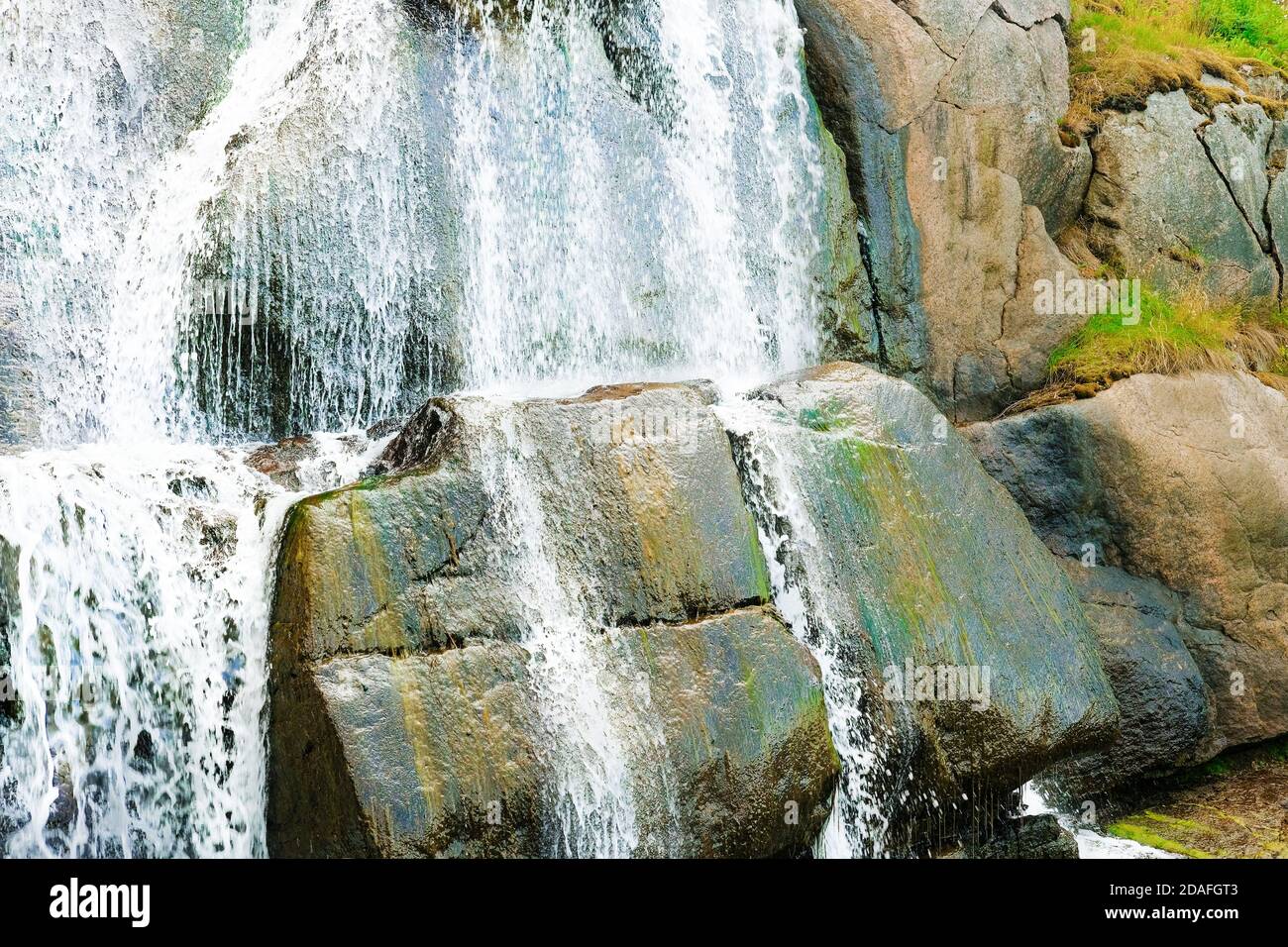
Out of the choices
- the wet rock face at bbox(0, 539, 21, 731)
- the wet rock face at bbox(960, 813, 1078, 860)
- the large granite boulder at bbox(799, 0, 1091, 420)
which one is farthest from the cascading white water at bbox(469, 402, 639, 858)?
the large granite boulder at bbox(799, 0, 1091, 420)

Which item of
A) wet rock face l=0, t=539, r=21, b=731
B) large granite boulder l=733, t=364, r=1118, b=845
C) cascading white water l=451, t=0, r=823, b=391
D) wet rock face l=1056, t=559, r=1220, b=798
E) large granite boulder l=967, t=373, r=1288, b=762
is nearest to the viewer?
wet rock face l=0, t=539, r=21, b=731

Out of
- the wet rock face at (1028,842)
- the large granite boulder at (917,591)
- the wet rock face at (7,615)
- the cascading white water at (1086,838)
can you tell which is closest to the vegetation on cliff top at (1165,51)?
the large granite boulder at (917,591)

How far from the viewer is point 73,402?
7.22m

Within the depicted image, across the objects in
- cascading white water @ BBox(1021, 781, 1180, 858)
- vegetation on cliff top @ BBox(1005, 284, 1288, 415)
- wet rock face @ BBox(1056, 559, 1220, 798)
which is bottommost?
cascading white water @ BBox(1021, 781, 1180, 858)

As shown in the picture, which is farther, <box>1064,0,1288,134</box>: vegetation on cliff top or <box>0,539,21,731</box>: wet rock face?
<box>1064,0,1288,134</box>: vegetation on cliff top

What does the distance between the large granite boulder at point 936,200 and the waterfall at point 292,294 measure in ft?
1.23

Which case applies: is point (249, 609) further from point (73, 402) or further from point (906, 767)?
point (906, 767)

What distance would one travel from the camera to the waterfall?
5.19m

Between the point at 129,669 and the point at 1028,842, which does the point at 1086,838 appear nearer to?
the point at 1028,842

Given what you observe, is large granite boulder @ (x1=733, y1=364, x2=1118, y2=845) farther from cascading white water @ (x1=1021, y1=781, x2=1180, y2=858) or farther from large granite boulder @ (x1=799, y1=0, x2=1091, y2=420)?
large granite boulder @ (x1=799, y1=0, x2=1091, y2=420)

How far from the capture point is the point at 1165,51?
10781 mm

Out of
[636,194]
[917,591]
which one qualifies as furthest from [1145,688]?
[636,194]

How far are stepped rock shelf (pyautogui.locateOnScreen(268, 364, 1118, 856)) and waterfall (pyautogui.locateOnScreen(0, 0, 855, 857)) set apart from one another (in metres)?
0.07

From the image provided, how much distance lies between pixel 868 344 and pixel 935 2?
8.32ft
